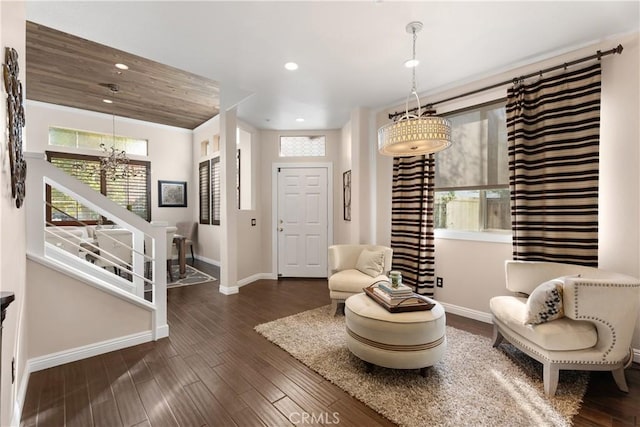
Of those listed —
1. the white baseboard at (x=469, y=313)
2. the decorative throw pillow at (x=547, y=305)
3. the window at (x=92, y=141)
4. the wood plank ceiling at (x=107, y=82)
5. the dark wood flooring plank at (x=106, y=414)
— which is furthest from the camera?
the window at (x=92, y=141)

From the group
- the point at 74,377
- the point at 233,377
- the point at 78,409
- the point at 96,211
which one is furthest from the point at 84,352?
the point at 233,377

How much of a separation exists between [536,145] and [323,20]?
2.28m

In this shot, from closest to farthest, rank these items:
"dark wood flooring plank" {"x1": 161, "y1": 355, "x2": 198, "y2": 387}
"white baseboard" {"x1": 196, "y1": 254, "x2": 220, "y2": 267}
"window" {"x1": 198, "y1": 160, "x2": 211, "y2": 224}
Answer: "dark wood flooring plank" {"x1": 161, "y1": 355, "x2": 198, "y2": 387} < "white baseboard" {"x1": 196, "y1": 254, "x2": 220, "y2": 267} < "window" {"x1": 198, "y1": 160, "x2": 211, "y2": 224}

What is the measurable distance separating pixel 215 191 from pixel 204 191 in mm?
557

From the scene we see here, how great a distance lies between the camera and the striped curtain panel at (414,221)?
139 inches

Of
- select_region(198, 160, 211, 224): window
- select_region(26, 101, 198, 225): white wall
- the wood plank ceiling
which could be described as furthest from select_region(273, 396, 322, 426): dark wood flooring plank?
select_region(26, 101, 198, 225): white wall

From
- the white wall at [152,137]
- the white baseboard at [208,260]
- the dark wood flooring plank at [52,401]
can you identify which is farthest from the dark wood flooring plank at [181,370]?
the white wall at [152,137]

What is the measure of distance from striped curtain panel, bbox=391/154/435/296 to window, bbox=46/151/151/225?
15.0ft

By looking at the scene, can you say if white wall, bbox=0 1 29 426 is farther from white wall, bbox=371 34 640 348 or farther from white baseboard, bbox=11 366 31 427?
white wall, bbox=371 34 640 348

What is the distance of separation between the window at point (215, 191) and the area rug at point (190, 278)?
1130 mm

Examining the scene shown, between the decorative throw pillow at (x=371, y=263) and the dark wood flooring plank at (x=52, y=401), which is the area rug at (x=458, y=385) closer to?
the decorative throw pillow at (x=371, y=263)

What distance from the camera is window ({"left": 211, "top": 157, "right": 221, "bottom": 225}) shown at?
6.01 meters

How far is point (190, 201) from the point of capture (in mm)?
6828

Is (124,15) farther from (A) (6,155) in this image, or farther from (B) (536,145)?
(B) (536,145)
